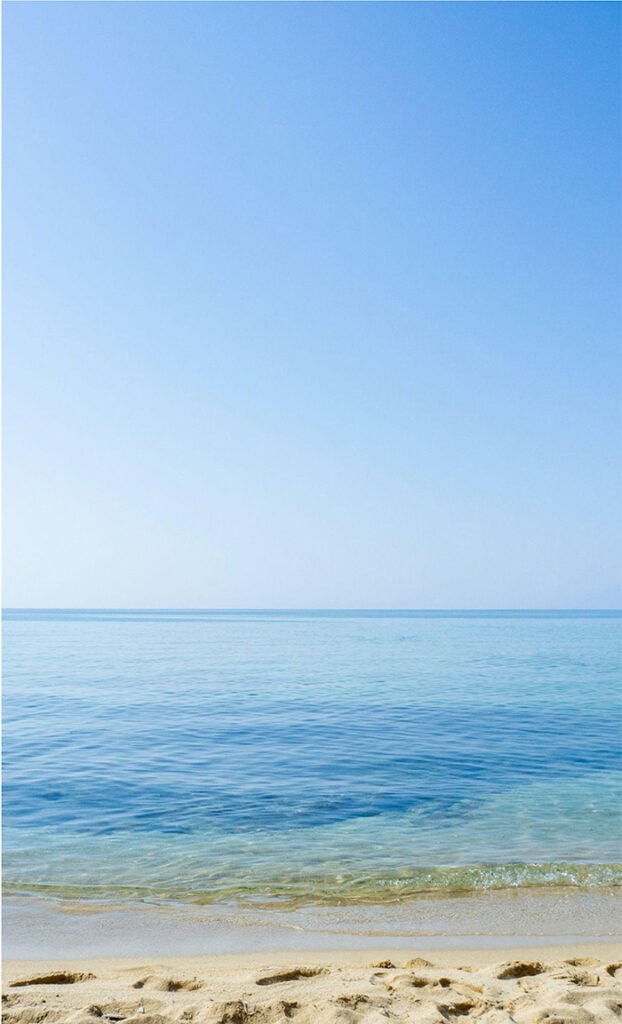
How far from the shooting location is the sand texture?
5.05 m

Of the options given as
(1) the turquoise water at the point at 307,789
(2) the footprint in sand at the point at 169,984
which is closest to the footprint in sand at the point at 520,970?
(1) the turquoise water at the point at 307,789

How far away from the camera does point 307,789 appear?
497 inches

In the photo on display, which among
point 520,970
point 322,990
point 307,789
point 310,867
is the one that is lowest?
point 307,789

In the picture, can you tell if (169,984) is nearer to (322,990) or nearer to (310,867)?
(322,990)

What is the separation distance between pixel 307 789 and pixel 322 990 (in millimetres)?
7149

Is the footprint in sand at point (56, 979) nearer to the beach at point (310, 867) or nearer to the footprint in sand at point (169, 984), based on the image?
the beach at point (310, 867)

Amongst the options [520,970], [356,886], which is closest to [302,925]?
[356,886]

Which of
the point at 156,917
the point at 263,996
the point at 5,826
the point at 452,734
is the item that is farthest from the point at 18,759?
the point at 263,996

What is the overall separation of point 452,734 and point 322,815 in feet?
26.0

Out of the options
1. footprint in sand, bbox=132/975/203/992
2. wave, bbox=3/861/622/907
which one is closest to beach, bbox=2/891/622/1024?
footprint in sand, bbox=132/975/203/992

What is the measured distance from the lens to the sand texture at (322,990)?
5.05 m

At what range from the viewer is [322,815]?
36.2 feet

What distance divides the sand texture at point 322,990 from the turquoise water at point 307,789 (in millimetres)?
1780

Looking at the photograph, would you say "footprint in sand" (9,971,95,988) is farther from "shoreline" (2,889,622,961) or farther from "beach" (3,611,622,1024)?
"shoreline" (2,889,622,961)
